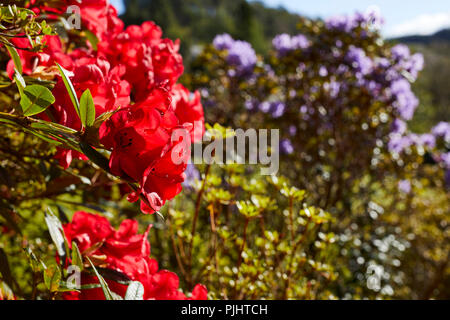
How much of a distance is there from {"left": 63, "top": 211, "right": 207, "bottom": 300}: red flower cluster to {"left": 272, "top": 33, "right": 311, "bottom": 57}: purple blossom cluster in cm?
226

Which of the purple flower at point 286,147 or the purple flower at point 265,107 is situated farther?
the purple flower at point 265,107

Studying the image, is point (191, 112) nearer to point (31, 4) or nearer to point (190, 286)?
point (31, 4)

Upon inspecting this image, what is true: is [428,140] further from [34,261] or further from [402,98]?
[34,261]

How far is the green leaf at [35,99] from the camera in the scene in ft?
1.66

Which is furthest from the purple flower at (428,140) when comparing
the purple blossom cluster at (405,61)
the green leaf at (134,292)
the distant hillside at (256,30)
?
the green leaf at (134,292)

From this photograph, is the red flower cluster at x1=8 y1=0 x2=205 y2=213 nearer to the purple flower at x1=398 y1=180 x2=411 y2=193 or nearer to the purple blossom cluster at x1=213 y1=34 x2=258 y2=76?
the purple blossom cluster at x1=213 y1=34 x2=258 y2=76

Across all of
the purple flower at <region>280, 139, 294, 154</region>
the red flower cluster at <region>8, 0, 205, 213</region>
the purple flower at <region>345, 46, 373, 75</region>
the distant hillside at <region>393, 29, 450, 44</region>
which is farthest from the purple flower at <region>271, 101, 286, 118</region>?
the distant hillside at <region>393, 29, 450, 44</region>

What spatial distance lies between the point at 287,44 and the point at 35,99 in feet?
8.32

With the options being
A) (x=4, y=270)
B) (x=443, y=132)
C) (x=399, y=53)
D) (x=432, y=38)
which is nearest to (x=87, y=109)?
(x=4, y=270)

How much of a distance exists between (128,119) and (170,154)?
0.07 m

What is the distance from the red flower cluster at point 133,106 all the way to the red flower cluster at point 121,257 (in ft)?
0.75

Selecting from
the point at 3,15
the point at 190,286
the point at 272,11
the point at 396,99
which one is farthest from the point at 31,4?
the point at 272,11

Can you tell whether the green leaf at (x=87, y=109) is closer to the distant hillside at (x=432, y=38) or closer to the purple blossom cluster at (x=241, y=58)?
the purple blossom cluster at (x=241, y=58)

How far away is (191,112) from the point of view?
858mm
